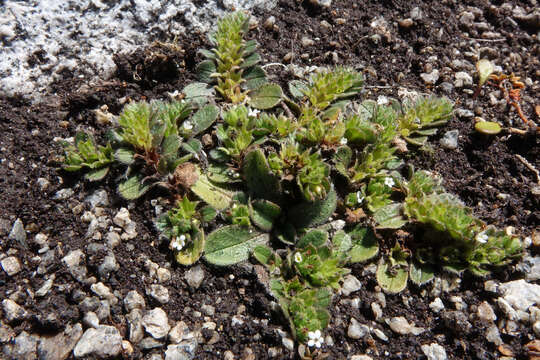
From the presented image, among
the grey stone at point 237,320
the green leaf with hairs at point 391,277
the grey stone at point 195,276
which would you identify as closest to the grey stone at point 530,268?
the green leaf with hairs at point 391,277

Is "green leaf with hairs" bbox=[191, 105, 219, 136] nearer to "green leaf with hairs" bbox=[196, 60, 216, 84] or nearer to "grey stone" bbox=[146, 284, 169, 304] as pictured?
"green leaf with hairs" bbox=[196, 60, 216, 84]

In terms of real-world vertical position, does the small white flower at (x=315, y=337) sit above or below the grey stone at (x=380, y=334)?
above

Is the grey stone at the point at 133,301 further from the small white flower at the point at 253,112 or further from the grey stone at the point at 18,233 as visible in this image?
the small white flower at the point at 253,112

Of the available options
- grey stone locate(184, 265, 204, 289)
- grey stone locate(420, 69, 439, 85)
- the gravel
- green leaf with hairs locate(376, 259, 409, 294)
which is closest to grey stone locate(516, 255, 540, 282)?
green leaf with hairs locate(376, 259, 409, 294)

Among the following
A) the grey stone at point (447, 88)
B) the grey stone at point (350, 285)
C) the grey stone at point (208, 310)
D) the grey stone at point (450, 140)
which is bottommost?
the grey stone at point (208, 310)

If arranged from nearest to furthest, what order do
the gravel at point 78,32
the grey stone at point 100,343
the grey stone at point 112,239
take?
1. the grey stone at point 100,343
2. the grey stone at point 112,239
3. the gravel at point 78,32

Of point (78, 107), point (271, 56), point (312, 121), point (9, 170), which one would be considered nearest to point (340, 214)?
point (312, 121)

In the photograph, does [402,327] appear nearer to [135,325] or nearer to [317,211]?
[317,211]
